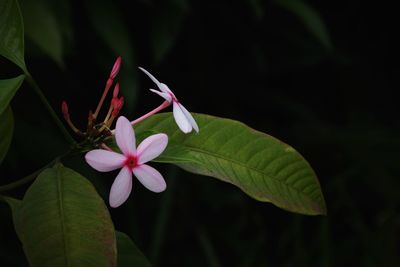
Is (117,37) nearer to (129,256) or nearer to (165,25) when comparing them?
(165,25)

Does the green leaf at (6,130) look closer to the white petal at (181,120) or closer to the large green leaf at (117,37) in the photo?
the white petal at (181,120)

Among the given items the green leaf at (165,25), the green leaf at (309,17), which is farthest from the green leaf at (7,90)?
the green leaf at (309,17)

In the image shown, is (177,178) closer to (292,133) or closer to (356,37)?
(292,133)

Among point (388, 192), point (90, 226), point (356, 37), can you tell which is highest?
point (90, 226)

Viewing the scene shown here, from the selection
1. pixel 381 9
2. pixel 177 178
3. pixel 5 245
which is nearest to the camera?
pixel 5 245

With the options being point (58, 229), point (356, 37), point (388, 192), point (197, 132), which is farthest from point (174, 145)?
point (356, 37)

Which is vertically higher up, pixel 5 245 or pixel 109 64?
pixel 109 64

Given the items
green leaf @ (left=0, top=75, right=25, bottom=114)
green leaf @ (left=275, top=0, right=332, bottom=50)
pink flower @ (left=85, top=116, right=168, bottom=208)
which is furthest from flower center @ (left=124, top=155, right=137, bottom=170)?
green leaf @ (left=275, top=0, right=332, bottom=50)
